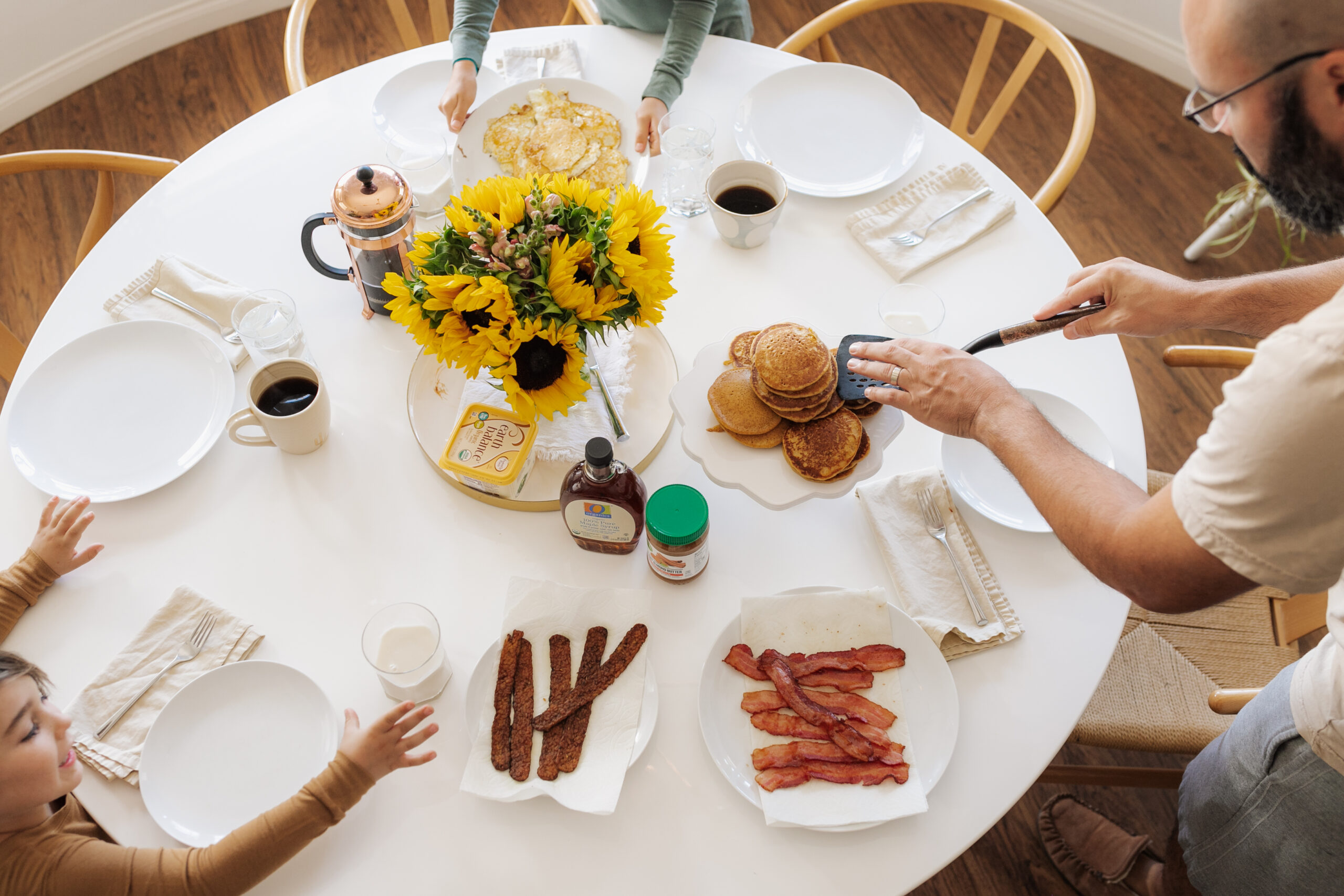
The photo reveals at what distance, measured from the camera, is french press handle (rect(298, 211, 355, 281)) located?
1512 millimetres

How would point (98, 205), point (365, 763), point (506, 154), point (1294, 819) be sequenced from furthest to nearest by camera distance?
point (98, 205)
point (506, 154)
point (1294, 819)
point (365, 763)

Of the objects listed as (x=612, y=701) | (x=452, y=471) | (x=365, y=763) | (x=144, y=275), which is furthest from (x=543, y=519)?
(x=144, y=275)

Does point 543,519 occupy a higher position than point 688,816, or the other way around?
point 543,519

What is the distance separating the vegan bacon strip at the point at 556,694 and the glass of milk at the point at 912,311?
0.83 meters

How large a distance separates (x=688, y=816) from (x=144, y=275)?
1.40 meters

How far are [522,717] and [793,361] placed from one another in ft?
2.10

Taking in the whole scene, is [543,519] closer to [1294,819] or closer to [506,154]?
[506,154]

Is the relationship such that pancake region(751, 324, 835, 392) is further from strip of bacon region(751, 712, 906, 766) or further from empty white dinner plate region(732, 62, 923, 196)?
empty white dinner plate region(732, 62, 923, 196)

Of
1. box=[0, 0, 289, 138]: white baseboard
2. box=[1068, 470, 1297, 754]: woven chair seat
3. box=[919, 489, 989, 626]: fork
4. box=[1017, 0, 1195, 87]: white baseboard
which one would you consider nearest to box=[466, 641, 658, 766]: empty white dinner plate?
box=[919, 489, 989, 626]: fork

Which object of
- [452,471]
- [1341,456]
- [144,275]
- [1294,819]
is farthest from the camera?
[144,275]

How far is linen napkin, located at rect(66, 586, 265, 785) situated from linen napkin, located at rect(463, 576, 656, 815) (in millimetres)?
395

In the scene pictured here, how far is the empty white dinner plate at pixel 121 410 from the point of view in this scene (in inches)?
55.2

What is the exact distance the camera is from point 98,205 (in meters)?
1.91

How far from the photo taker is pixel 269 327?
1522 mm
